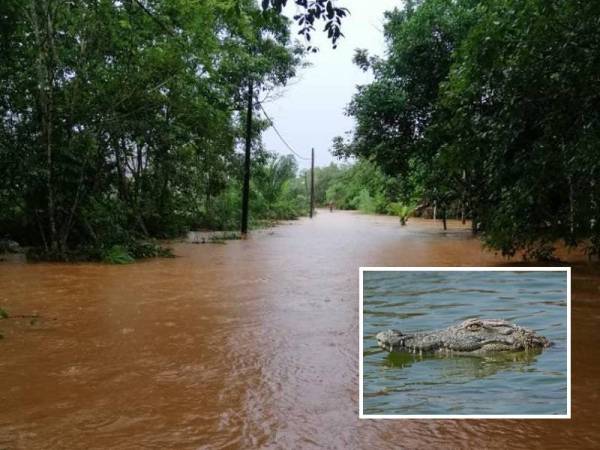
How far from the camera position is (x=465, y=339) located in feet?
6.81

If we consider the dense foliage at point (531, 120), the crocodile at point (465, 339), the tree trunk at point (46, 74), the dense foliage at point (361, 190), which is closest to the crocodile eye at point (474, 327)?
the crocodile at point (465, 339)

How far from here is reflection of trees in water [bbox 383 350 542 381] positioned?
1789mm

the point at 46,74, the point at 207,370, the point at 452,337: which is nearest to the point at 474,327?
the point at 452,337

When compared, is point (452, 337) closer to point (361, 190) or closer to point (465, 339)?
point (465, 339)

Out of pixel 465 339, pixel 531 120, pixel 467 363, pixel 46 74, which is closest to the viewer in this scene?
pixel 467 363

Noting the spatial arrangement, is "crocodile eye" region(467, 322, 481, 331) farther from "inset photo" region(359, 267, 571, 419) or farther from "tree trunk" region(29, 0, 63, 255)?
"tree trunk" region(29, 0, 63, 255)

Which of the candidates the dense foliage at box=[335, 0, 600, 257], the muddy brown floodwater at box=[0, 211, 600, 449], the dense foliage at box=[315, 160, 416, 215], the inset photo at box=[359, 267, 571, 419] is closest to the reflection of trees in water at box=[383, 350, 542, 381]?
the inset photo at box=[359, 267, 571, 419]

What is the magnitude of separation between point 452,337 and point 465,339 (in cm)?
14

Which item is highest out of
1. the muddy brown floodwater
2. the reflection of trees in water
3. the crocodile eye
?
the crocodile eye

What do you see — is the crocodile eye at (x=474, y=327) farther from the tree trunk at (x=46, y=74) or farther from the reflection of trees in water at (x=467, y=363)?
the tree trunk at (x=46, y=74)

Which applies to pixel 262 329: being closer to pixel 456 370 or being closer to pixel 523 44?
pixel 456 370

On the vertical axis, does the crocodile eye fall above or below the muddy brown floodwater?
above

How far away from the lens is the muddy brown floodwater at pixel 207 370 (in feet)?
8.38

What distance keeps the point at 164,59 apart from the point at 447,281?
867 centimetres
